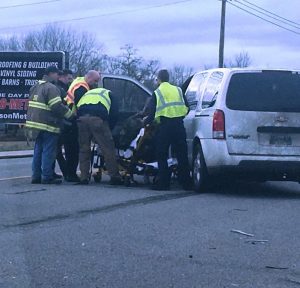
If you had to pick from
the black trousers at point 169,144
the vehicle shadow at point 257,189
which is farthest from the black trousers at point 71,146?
the vehicle shadow at point 257,189

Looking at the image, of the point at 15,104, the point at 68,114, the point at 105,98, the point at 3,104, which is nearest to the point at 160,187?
the point at 105,98

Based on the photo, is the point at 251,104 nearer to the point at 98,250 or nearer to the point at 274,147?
the point at 274,147

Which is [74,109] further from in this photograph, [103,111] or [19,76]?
[19,76]

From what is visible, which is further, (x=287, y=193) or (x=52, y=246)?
(x=287, y=193)

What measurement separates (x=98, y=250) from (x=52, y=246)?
19.2 inches

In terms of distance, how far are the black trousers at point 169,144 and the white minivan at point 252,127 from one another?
1.38ft

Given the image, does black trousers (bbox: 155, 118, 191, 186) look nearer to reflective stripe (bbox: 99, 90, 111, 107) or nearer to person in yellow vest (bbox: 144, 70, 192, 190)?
person in yellow vest (bbox: 144, 70, 192, 190)

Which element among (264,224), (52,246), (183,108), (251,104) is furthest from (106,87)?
(52,246)

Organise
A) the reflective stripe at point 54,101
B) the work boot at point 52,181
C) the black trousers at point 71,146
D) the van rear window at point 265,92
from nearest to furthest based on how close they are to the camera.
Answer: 1. the van rear window at point 265,92
2. the reflective stripe at point 54,101
3. the work boot at point 52,181
4. the black trousers at point 71,146

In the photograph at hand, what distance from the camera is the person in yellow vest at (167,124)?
11.8 m

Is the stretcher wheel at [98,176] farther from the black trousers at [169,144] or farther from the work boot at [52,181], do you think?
the black trousers at [169,144]

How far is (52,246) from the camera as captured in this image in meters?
7.47

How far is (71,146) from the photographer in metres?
13.1

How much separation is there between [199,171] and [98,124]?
1847 millimetres
